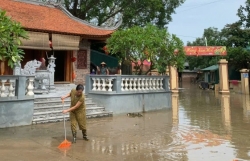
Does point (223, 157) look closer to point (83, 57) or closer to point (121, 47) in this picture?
point (121, 47)

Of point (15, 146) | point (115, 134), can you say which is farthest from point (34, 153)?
point (115, 134)

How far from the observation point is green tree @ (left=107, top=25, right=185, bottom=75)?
10336 mm

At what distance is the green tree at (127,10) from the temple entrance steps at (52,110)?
10.8 metres

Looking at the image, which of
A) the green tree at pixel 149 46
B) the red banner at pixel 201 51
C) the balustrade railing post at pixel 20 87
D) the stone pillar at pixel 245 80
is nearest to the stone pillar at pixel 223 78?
the stone pillar at pixel 245 80

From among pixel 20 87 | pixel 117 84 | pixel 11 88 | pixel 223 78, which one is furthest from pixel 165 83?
pixel 223 78

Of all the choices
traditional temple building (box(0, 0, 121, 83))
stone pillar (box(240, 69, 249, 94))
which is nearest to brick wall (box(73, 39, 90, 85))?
traditional temple building (box(0, 0, 121, 83))

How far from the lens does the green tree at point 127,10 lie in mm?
19250

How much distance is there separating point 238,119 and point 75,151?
6.20 metres

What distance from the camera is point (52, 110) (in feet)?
27.8

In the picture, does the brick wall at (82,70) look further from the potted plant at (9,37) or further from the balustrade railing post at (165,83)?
the potted plant at (9,37)

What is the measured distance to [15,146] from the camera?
5293 millimetres

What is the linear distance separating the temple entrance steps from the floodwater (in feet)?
1.23

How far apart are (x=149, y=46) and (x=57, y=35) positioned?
5716 millimetres

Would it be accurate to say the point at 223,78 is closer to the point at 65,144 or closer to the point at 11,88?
the point at 11,88
